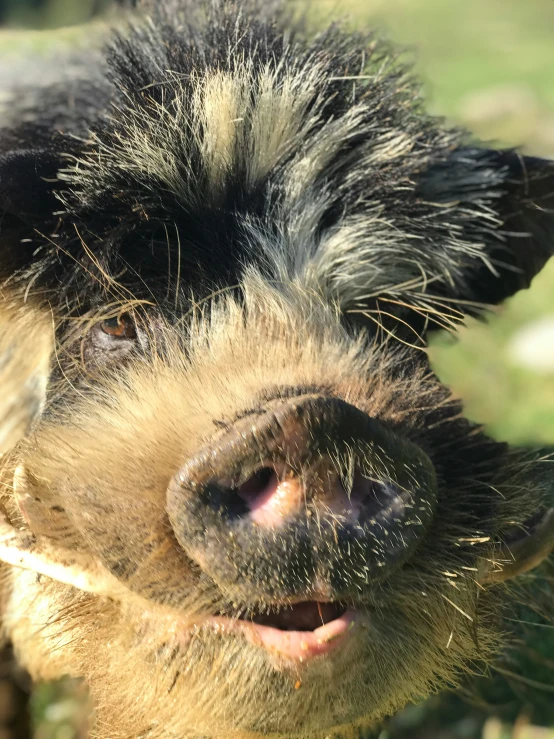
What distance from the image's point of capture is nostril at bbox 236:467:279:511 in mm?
1392

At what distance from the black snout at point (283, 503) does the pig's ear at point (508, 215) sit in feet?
3.41

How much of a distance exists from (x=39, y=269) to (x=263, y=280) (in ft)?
1.56

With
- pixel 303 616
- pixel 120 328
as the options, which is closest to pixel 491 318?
pixel 120 328

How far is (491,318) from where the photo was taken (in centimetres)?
282

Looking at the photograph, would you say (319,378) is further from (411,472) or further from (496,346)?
(496,346)

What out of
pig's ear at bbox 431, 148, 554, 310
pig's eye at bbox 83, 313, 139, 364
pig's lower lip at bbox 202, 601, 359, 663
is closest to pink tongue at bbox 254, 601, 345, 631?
pig's lower lip at bbox 202, 601, 359, 663

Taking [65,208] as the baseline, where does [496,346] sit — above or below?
below

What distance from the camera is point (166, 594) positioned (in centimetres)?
144

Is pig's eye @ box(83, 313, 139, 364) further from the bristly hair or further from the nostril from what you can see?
the nostril

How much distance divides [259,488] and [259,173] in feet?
2.70

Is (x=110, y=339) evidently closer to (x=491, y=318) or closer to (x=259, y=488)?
(x=259, y=488)

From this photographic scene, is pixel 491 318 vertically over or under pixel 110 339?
under

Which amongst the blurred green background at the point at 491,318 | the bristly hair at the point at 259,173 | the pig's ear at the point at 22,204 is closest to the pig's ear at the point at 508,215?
the bristly hair at the point at 259,173

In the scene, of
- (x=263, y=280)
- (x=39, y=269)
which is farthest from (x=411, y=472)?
(x=39, y=269)
